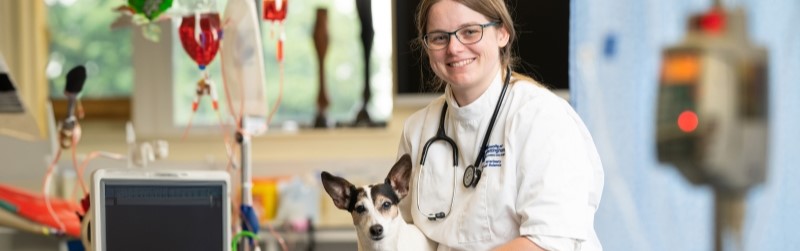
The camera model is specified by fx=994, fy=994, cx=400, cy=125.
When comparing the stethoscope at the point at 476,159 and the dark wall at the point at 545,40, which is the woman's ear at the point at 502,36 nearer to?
the stethoscope at the point at 476,159

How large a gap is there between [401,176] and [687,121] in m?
0.74

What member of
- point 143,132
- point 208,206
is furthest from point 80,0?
point 208,206

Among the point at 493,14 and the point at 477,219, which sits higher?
the point at 493,14

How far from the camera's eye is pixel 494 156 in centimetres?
156

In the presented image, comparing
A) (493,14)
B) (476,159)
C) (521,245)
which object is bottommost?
(521,245)

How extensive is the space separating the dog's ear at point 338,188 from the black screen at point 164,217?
0.57 feet

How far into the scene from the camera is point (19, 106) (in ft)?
7.59

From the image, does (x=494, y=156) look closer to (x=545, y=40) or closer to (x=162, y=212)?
(x=162, y=212)

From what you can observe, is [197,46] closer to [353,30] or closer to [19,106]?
[19,106]

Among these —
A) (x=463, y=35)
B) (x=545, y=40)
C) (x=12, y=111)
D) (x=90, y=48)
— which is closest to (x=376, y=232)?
(x=463, y=35)

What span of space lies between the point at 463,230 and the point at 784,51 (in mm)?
762

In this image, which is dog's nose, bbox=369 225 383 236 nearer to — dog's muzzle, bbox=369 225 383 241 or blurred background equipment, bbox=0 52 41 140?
dog's muzzle, bbox=369 225 383 241

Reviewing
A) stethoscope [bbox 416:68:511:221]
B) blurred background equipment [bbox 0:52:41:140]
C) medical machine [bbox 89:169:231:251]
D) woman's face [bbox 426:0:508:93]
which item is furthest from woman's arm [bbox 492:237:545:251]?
blurred background equipment [bbox 0:52:41:140]

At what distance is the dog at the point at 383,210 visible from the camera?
1555mm
